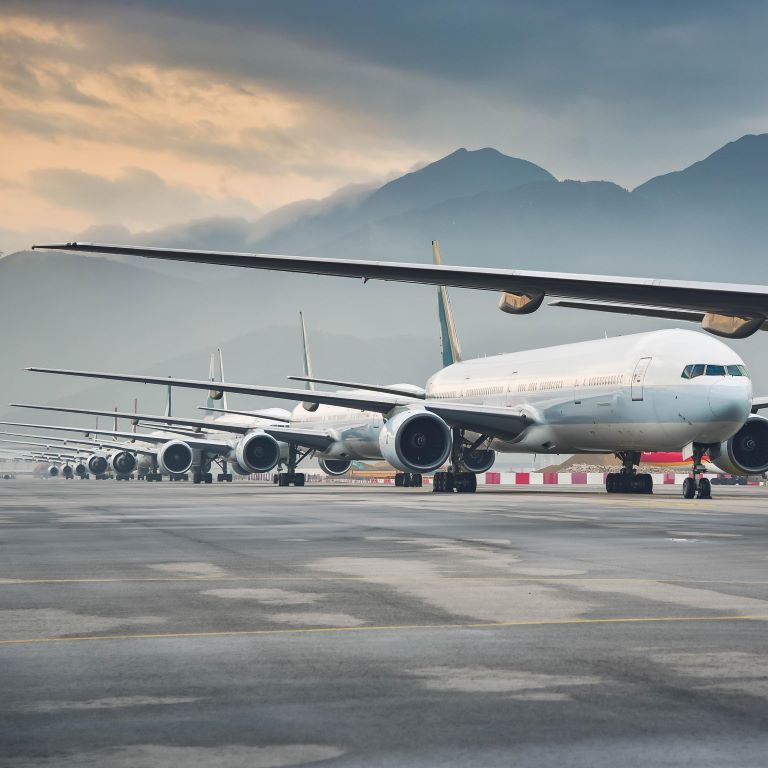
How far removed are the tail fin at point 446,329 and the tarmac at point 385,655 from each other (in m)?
33.5

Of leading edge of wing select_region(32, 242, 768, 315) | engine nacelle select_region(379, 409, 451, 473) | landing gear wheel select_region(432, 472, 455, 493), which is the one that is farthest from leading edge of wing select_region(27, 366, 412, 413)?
leading edge of wing select_region(32, 242, 768, 315)

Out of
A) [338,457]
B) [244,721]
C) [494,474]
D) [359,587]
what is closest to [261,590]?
[359,587]

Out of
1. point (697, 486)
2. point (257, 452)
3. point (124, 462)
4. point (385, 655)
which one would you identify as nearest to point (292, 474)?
point (257, 452)

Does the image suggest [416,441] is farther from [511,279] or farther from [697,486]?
[511,279]

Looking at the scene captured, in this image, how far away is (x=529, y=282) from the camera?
689 inches

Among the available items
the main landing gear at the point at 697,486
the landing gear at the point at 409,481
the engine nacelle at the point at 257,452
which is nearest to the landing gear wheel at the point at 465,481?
the main landing gear at the point at 697,486

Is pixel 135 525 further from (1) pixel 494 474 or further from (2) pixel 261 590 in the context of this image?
(1) pixel 494 474

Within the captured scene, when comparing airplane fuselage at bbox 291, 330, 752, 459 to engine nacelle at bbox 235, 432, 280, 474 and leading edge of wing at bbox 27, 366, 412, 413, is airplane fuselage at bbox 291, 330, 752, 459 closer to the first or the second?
leading edge of wing at bbox 27, 366, 412, 413

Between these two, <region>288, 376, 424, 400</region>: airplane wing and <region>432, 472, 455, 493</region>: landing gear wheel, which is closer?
<region>432, 472, 455, 493</region>: landing gear wheel

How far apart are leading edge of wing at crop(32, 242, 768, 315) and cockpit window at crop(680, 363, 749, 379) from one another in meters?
11.5

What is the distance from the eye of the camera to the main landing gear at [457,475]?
36938mm

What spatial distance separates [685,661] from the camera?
619 centimetres

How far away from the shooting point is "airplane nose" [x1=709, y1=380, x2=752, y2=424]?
2880 centimetres

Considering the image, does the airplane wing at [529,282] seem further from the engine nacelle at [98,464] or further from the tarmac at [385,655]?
the engine nacelle at [98,464]
